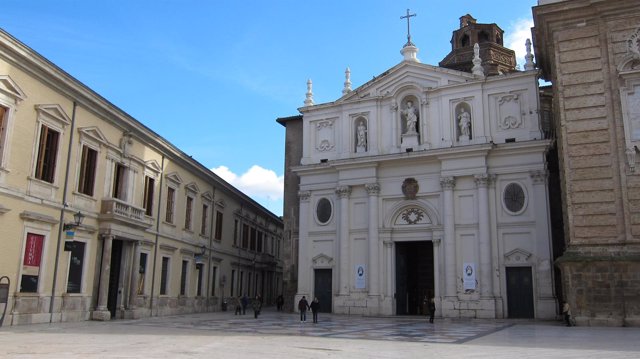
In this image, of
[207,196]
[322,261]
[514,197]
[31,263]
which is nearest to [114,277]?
[31,263]

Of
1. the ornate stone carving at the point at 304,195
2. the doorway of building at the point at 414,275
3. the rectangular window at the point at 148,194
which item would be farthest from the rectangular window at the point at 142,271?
the doorway of building at the point at 414,275

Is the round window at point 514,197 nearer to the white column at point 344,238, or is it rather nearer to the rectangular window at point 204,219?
the white column at point 344,238

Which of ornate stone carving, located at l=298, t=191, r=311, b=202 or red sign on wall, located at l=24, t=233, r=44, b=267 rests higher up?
ornate stone carving, located at l=298, t=191, r=311, b=202

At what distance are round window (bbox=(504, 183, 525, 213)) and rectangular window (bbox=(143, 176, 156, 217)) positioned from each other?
57.0ft

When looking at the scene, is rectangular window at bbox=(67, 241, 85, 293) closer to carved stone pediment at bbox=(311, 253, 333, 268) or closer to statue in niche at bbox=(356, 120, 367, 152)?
carved stone pediment at bbox=(311, 253, 333, 268)

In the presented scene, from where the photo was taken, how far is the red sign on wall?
1891 cm

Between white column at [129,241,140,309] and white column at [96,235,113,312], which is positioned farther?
white column at [129,241,140,309]

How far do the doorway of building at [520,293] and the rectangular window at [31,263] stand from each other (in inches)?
808

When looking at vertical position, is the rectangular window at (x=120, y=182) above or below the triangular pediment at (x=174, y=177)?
below

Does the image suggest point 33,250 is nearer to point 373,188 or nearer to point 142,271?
point 142,271

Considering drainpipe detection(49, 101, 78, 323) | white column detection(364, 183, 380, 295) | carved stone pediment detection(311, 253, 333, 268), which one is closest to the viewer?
drainpipe detection(49, 101, 78, 323)

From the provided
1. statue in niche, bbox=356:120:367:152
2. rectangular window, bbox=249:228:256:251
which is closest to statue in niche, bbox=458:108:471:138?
statue in niche, bbox=356:120:367:152

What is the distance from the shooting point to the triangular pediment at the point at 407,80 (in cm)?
3105

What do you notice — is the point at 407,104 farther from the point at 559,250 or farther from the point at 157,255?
the point at 157,255
